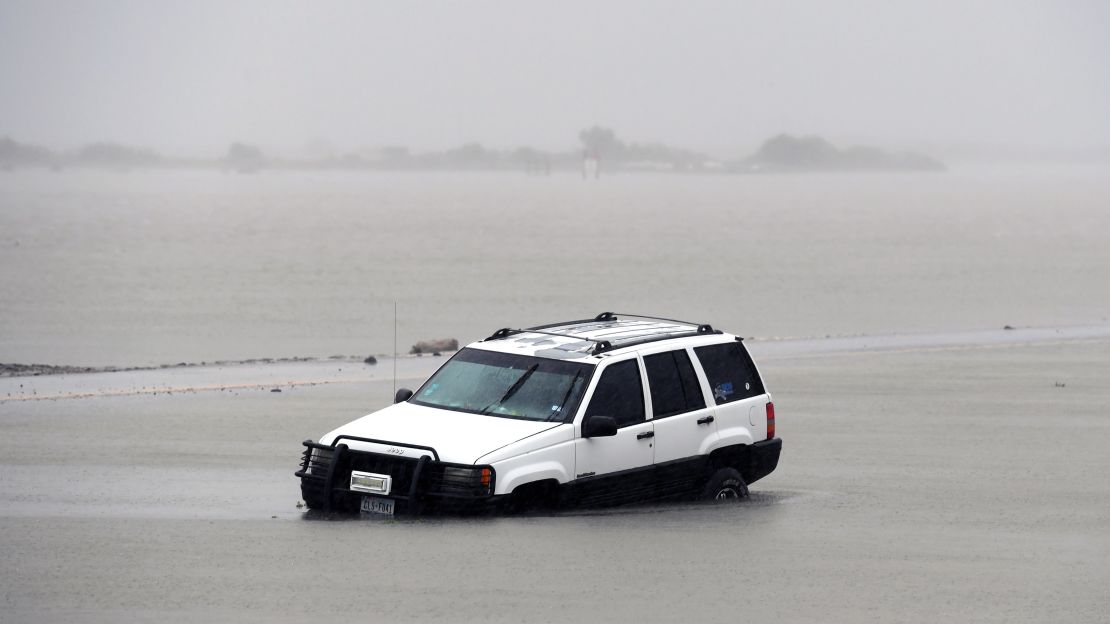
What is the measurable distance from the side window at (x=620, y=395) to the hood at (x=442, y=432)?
488 mm

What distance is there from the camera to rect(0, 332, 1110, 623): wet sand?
8.71 meters

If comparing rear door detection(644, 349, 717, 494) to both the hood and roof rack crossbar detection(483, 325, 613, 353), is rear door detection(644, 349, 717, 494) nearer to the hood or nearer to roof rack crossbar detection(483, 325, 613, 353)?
roof rack crossbar detection(483, 325, 613, 353)

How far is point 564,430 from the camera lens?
1109cm

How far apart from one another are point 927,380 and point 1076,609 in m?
13.1

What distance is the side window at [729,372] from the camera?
12320mm

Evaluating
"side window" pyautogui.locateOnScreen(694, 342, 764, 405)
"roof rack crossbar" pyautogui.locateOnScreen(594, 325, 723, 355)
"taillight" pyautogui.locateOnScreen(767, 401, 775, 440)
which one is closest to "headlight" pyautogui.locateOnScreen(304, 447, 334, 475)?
"roof rack crossbar" pyautogui.locateOnScreen(594, 325, 723, 355)

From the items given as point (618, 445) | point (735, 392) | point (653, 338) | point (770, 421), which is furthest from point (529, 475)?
point (770, 421)

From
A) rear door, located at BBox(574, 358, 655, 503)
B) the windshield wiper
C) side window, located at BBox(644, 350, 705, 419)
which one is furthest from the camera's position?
side window, located at BBox(644, 350, 705, 419)

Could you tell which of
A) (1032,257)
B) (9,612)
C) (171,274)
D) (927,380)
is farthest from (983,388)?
(1032,257)

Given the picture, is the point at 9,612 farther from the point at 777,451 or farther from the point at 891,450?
the point at 891,450

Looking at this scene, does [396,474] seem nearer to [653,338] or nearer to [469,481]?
[469,481]

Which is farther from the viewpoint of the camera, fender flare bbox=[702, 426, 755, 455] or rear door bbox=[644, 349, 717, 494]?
fender flare bbox=[702, 426, 755, 455]

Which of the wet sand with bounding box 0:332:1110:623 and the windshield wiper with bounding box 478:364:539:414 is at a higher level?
the windshield wiper with bounding box 478:364:539:414

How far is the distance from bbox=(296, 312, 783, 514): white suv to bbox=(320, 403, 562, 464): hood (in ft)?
0.04
